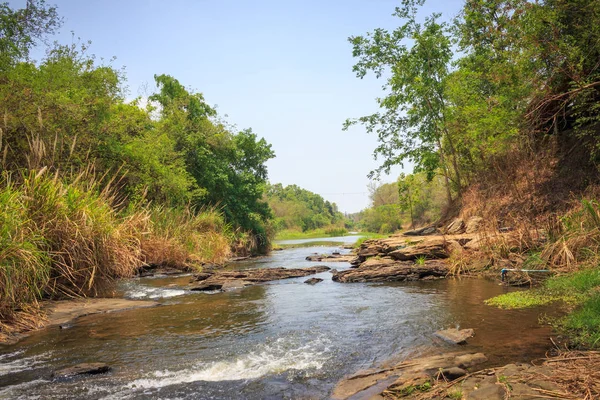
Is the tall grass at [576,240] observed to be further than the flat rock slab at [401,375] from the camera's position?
Yes

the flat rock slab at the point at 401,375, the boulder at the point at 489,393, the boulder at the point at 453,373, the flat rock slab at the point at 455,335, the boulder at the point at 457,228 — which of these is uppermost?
the boulder at the point at 457,228

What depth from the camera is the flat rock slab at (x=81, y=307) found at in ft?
28.5

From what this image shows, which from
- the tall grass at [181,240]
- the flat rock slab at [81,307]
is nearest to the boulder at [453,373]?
the flat rock slab at [81,307]

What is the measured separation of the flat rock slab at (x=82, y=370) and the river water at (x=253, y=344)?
0.17m

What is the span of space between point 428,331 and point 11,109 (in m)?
14.5

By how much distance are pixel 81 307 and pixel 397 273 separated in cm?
1048

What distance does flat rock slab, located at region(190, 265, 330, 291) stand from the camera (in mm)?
14094

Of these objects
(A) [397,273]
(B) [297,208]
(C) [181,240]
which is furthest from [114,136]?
(B) [297,208]

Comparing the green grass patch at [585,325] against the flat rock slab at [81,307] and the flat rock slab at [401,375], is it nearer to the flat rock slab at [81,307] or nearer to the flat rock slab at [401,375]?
the flat rock slab at [401,375]

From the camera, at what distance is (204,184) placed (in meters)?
33.0

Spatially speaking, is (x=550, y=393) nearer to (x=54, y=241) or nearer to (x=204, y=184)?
(x=54, y=241)

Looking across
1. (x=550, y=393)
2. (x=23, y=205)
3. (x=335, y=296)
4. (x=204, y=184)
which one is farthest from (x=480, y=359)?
(x=204, y=184)

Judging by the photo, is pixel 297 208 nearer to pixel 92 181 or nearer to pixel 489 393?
pixel 92 181

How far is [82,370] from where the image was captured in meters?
5.59
